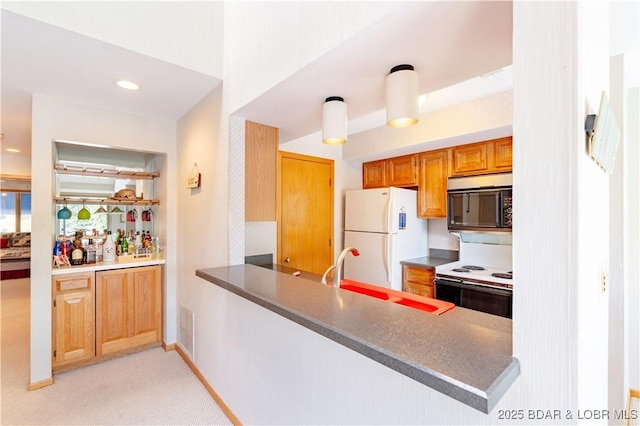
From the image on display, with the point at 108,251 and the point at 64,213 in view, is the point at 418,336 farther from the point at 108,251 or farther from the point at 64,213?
the point at 64,213

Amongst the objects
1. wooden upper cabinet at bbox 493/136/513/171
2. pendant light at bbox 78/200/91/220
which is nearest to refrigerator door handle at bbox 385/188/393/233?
wooden upper cabinet at bbox 493/136/513/171

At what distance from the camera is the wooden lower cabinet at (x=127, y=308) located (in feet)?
8.34

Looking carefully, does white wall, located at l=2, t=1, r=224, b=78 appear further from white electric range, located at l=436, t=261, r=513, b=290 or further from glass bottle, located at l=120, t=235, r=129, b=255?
white electric range, located at l=436, t=261, r=513, b=290

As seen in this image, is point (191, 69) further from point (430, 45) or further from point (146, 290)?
point (146, 290)

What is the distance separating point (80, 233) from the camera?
284cm

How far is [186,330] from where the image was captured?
256 centimetres

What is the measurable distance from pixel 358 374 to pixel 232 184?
1.39 meters

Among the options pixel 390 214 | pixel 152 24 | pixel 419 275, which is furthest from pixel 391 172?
pixel 152 24

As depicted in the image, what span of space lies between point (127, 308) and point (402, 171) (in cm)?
328

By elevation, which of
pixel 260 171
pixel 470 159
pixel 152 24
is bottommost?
pixel 260 171

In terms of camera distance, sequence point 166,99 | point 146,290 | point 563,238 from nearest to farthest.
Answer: point 563,238 < point 166,99 < point 146,290

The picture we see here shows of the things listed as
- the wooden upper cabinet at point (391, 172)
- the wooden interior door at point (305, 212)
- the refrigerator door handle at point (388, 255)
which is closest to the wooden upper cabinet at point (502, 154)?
the wooden upper cabinet at point (391, 172)

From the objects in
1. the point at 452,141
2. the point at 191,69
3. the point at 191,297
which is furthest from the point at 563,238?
the point at 191,297

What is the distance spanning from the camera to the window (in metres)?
5.61
